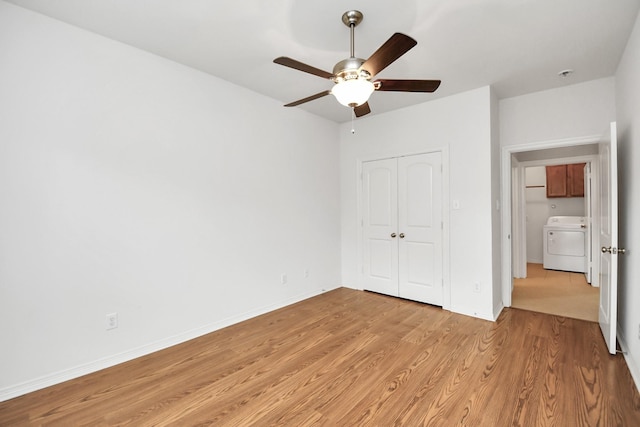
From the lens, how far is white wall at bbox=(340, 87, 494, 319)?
327 cm

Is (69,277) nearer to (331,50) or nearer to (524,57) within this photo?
(331,50)

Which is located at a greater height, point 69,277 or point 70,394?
point 69,277

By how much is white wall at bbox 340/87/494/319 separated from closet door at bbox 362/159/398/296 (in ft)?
1.00

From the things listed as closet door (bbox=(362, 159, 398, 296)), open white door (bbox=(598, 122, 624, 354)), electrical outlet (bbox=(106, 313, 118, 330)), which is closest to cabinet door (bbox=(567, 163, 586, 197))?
open white door (bbox=(598, 122, 624, 354))

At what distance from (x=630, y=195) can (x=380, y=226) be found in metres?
2.49

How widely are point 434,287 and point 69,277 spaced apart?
3.67 meters

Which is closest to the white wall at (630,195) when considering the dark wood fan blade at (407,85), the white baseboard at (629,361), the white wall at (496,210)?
the white baseboard at (629,361)

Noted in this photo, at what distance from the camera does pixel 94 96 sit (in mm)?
2285

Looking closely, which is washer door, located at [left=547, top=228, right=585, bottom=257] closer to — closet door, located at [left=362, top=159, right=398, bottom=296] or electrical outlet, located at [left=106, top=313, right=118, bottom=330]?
closet door, located at [left=362, top=159, right=398, bottom=296]

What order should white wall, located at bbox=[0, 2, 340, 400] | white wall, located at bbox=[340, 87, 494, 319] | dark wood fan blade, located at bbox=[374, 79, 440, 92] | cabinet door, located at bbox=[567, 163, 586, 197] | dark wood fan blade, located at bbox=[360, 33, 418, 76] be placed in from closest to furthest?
dark wood fan blade, located at bbox=[360, 33, 418, 76], dark wood fan blade, located at bbox=[374, 79, 440, 92], white wall, located at bbox=[0, 2, 340, 400], white wall, located at bbox=[340, 87, 494, 319], cabinet door, located at bbox=[567, 163, 586, 197]

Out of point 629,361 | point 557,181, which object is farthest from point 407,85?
point 557,181

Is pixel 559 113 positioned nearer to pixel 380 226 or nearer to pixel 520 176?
pixel 520 176

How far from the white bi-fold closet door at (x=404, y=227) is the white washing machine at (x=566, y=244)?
11.7ft

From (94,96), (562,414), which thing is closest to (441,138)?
(562,414)
